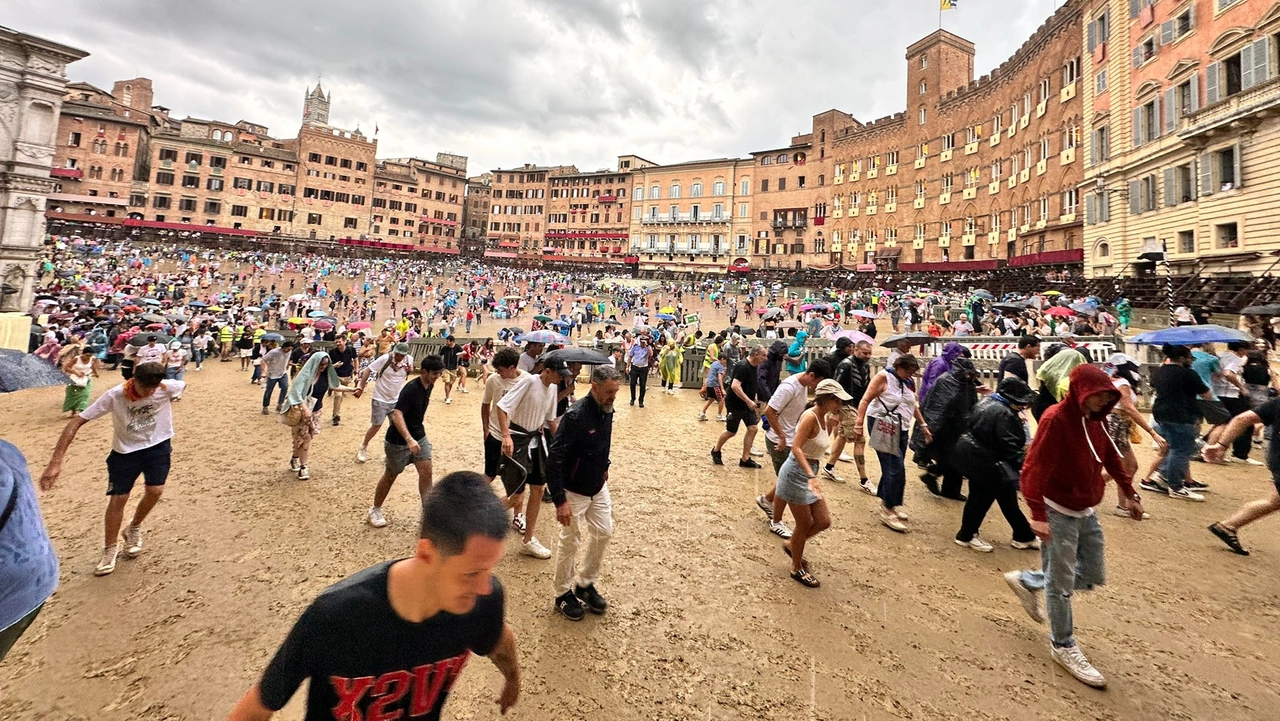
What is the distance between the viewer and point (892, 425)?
5332 millimetres

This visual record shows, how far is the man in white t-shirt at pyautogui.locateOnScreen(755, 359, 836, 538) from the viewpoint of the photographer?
4887 mm

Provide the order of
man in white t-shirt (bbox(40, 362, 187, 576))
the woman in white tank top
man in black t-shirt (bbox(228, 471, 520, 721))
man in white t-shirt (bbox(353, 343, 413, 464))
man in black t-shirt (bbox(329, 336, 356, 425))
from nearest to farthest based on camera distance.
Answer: man in black t-shirt (bbox(228, 471, 520, 721)), man in white t-shirt (bbox(40, 362, 187, 576)), the woman in white tank top, man in white t-shirt (bbox(353, 343, 413, 464)), man in black t-shirt (bbox(329, 336, 356, 425))

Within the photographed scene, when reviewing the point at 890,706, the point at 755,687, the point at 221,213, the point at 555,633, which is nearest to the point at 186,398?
the point at 555,633

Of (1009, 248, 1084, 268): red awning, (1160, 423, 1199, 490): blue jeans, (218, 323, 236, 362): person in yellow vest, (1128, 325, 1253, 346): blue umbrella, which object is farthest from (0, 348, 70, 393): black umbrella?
(1009, 248, 1084, 268): red awning

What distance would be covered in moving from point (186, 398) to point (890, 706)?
46.4 ft

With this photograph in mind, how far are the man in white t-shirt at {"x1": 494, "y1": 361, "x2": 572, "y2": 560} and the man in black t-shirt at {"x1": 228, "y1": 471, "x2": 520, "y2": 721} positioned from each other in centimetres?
304

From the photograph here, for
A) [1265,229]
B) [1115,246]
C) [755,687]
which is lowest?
[755,687]

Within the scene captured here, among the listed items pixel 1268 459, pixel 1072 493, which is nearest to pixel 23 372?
pixel 1072 493

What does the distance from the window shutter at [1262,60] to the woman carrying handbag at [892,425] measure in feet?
81.2

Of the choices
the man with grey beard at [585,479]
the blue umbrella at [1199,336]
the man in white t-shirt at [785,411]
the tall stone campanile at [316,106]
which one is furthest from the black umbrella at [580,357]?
the tall stone campanile at [316,106]

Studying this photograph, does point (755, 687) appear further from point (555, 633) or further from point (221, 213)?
point (221, 213)

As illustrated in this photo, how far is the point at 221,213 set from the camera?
194 feet

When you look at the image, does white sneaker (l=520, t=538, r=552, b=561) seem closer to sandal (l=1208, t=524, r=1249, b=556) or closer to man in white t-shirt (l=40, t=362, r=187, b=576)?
man in white t-shirt (l=40, t=362, r=187, b=576)

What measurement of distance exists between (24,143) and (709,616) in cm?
3407
